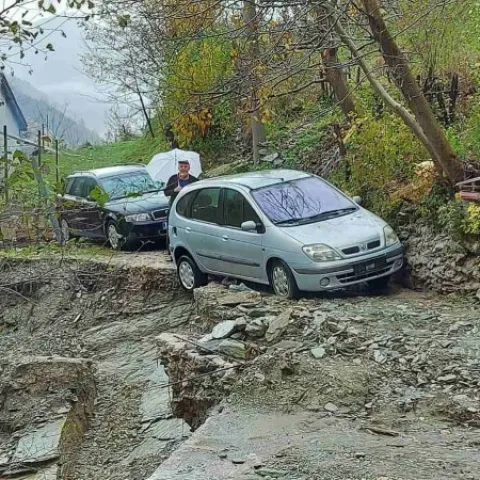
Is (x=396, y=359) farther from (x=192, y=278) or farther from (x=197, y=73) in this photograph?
(x=197, y=73)

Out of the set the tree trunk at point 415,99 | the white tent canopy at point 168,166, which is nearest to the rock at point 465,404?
the tree trunk at point 415,99

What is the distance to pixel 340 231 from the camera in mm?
10328

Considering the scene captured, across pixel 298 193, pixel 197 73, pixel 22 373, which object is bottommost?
pixel 22 373

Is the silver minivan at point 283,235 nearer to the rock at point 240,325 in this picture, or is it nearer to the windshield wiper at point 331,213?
the windshield wiper at point 331,213

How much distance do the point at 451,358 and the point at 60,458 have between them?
4471 millimetres

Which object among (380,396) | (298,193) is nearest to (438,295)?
(298,193)

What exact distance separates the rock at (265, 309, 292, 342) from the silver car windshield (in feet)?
7.22

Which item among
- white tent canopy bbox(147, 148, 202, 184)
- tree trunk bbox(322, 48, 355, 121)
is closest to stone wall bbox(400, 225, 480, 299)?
tree trunk bbox(322, 48, 355, 121)

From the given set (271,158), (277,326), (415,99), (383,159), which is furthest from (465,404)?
(271,158)

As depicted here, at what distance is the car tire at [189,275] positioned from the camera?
12344mm

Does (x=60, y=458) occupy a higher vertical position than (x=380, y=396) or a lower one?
lower

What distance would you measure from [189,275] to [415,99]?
4486 mm

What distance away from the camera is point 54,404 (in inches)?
388

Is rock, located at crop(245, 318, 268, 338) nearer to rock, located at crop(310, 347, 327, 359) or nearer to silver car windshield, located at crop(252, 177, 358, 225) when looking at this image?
rock, located at crop(310, 347, 327, 359)
